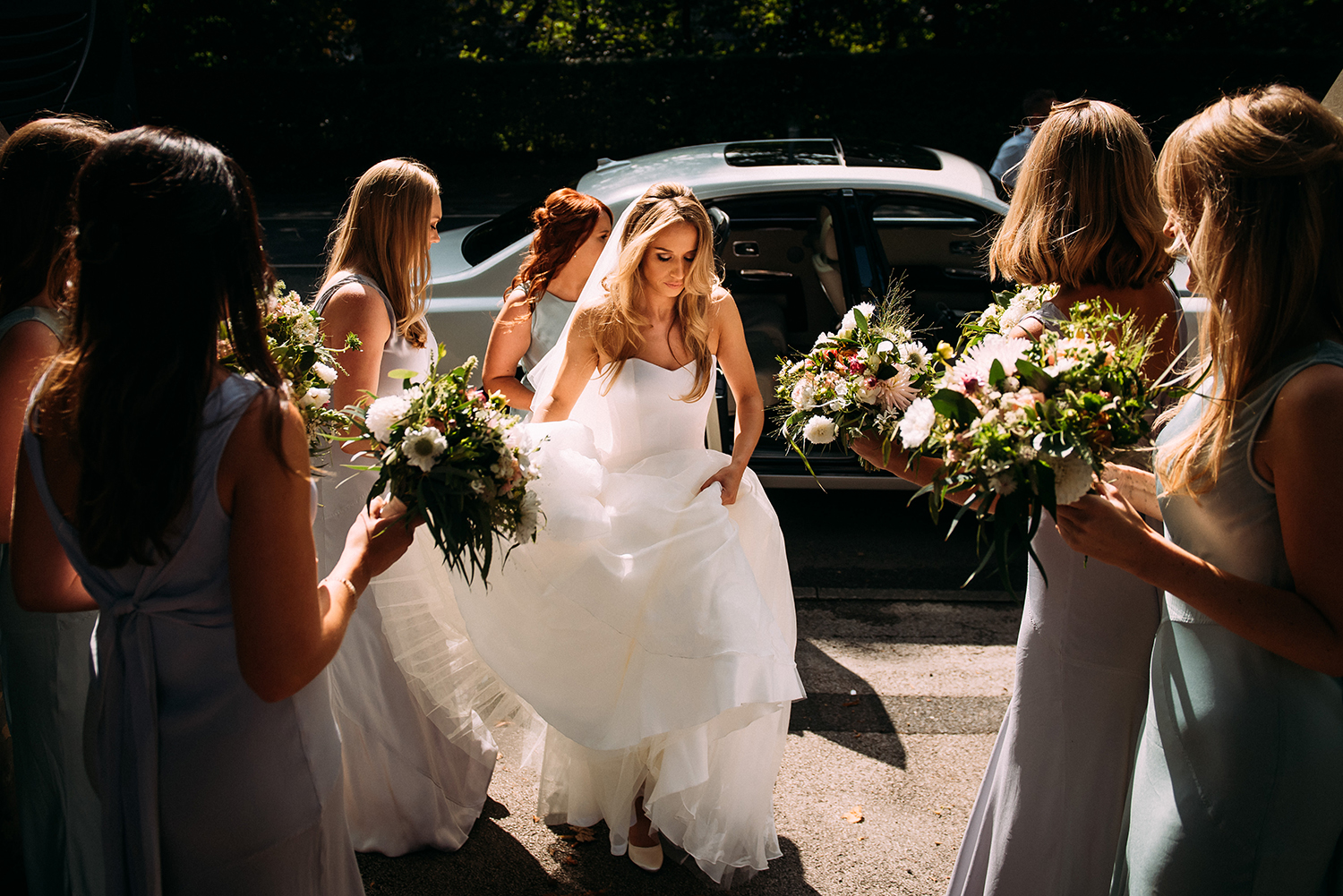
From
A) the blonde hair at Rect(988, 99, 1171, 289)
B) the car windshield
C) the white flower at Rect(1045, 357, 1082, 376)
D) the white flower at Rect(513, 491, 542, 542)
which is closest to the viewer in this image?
the white flower at Rect(1045, 357, 1082, 376)

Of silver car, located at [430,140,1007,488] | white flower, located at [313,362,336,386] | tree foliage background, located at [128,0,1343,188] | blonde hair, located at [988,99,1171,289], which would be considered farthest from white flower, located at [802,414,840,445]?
tree foliage background, located at [128,0,1343,188]

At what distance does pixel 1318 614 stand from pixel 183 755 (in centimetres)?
190

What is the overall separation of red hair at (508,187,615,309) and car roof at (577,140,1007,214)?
84 cm

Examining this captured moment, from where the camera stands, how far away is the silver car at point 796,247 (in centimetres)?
518

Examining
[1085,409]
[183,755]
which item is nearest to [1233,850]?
[1085,409]

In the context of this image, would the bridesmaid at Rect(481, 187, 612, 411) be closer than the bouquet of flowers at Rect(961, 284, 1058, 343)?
No

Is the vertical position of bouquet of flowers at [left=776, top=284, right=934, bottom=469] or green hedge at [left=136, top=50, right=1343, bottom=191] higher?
green hedge at [left=136, top=50, right=1343, bottom=191]

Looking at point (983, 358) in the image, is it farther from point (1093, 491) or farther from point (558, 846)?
point (558, 846)

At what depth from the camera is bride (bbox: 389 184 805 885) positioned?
270cm

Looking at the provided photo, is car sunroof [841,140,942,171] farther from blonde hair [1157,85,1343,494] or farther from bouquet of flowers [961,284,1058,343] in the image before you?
blonde hair [1157,85,1343,494]

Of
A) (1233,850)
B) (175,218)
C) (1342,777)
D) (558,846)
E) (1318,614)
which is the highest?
(175,218)

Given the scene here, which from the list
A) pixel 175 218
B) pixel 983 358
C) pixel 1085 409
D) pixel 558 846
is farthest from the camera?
pixel 558 846

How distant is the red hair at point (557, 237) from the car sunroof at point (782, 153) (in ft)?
5.17

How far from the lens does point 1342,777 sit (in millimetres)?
1600
